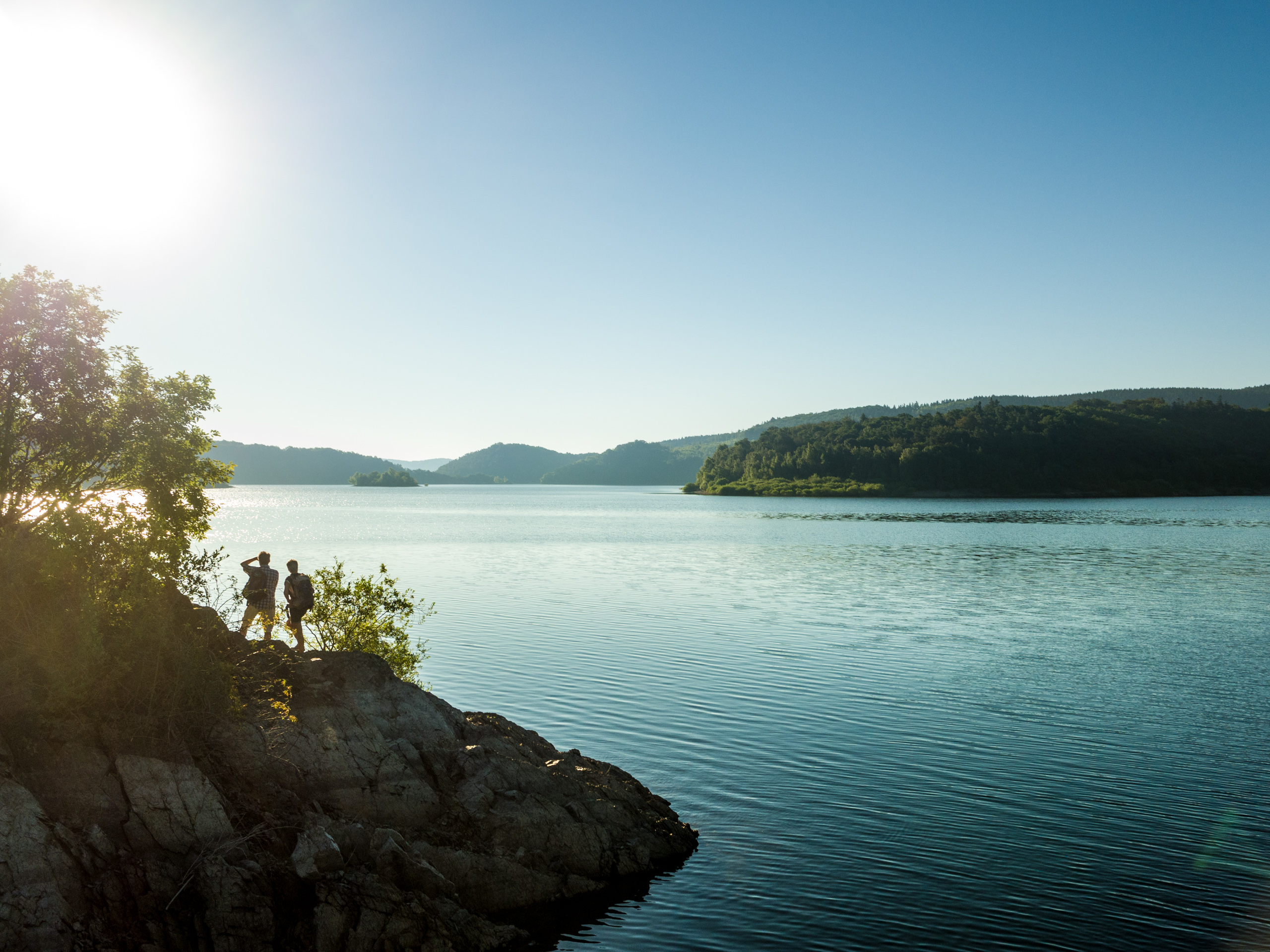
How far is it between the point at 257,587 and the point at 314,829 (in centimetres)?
985

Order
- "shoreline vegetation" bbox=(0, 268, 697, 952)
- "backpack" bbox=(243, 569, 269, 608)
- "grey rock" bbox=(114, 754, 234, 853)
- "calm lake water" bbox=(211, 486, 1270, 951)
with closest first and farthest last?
"shoreline vegetation" bbox=(0, 268, 697, 952) → "grey rock" bbox=(114, 754, 234, 853) → "calm lake water" bbox=(211, 486, 1270, 951) → "backpack" bbox=(243, 569, 269, 608)

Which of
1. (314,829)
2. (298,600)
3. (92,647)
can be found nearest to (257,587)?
(298,600)

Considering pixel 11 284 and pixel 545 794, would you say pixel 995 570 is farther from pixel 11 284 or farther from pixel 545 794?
pixel 11 284

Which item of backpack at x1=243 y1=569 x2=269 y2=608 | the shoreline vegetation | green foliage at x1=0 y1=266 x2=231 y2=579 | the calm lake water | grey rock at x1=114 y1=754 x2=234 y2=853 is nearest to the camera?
the shoreline vegetation

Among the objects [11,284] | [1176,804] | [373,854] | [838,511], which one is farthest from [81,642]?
[838,511]

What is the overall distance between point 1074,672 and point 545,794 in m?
20.7

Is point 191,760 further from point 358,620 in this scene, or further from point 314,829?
point 358,620

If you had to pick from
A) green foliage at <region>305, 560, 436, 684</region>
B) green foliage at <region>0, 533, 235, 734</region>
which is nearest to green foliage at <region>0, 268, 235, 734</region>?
green foliage at <region>0, 533, 235, 734</region>

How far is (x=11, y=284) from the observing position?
49.3 feet

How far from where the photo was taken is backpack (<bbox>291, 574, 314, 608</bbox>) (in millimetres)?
20281

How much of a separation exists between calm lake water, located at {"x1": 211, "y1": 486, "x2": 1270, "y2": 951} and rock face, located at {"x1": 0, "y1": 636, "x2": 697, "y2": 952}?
1556 mm

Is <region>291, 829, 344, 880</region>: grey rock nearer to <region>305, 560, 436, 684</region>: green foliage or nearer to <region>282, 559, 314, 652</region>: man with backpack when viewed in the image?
<region>305, 560, 436, 684</region>: green foliage

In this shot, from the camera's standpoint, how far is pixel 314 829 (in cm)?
1211

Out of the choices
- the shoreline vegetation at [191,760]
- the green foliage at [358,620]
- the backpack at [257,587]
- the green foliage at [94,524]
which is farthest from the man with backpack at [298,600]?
the green foliage at [94,524]
